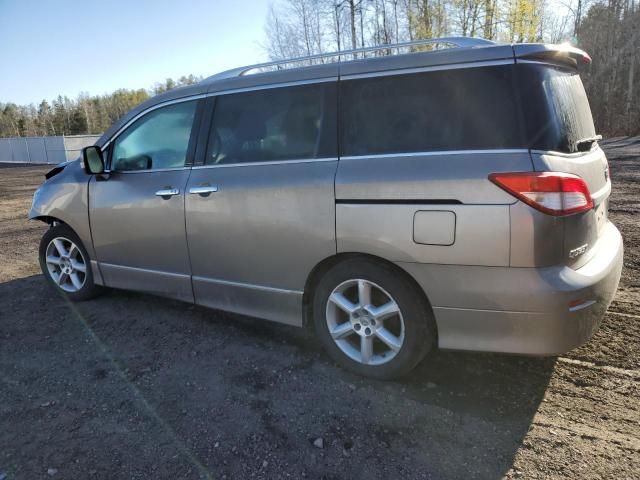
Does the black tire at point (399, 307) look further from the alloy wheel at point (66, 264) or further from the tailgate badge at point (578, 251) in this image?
the alloy wheel at point (66, 264)

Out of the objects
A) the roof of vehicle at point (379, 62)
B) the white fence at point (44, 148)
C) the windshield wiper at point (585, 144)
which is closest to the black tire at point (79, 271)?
the roof of vehicle at point (379, 62)

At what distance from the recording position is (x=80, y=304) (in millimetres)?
4547

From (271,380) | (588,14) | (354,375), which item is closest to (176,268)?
(271,380)

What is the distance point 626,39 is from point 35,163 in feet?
159

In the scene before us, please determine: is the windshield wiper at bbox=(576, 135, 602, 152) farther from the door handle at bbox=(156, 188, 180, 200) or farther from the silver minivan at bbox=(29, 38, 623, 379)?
the door handle at bbox=(156, 188, 180, 200)

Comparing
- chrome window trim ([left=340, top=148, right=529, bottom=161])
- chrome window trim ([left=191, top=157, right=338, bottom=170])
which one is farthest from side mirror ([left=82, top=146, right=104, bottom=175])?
chrome window trim ([left=340, top=148, right=529, bottom=161])

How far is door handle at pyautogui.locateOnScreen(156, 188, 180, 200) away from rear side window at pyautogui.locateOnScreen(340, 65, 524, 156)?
4.71 ft

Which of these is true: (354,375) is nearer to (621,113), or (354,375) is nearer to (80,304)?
(80,304)

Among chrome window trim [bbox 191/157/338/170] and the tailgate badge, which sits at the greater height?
chrome window trim [bbox 191/157/338/170]

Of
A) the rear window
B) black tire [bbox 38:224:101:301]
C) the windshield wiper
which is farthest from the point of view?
black tire [bbox 38:224:101:301]

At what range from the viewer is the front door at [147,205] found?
3.67 meters

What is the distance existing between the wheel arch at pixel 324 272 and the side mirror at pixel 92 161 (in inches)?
88.4

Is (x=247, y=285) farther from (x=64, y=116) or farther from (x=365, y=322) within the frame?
(x=64, y=116)

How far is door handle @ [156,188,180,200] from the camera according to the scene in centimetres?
360
